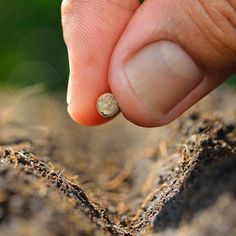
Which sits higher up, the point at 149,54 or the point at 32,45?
the point at 149,54

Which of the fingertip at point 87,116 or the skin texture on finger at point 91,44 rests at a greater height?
the skin texture on finger at point 91,44

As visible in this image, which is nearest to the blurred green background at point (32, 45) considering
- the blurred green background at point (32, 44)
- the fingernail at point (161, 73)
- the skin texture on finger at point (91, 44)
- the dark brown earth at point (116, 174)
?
the blurred green background at point (32, 44)

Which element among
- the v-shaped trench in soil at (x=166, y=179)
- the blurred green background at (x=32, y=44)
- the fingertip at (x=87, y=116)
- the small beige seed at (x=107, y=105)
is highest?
the v-shaped trench in soil at (x=166, y=179)

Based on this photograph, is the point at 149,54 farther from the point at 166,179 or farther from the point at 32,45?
the point at 32,45

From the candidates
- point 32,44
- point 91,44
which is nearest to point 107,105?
point 91,44

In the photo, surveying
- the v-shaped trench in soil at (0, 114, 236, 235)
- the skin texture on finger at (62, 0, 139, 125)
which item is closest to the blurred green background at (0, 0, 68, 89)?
the skin texture on finger at (62, 0, 139, 125)

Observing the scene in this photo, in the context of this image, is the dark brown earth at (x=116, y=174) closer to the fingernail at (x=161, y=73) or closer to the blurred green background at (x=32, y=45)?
the fingernail at (x=161, y=73)

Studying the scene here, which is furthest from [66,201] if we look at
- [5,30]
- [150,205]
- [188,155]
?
[5,30]

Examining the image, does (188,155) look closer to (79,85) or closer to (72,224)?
(79,85)
